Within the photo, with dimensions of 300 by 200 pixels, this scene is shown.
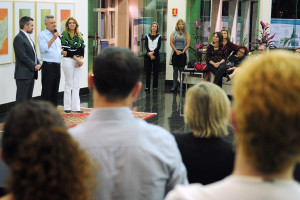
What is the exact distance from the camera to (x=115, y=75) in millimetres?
1960

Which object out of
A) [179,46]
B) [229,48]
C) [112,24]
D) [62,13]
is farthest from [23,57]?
[112,24]

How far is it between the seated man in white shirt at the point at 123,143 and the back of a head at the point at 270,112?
66 cm

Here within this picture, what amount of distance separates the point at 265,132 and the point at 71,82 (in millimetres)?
8714

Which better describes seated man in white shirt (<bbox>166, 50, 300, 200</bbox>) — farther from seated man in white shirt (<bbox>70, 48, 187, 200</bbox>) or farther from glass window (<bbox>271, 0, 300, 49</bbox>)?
glass window (<bbox>271, 0, 300, 49</bbox>)

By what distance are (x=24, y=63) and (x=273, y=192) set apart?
7979 millimetres

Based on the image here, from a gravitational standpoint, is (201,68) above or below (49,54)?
below

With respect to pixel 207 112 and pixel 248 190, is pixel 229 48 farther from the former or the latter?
pixel 248 190

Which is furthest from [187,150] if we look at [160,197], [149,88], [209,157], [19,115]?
[149,88]

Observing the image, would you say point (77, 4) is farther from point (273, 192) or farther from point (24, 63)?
point (273, 192)

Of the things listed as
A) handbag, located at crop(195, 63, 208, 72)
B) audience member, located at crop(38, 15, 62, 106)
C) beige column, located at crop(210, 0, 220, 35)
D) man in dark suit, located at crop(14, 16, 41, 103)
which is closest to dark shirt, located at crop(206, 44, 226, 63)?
handbag, located at crop(195, 63, 208, 72)

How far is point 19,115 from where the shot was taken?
1.65 m

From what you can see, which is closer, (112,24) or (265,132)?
(265,132)

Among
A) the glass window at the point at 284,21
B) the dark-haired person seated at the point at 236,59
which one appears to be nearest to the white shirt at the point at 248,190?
the dark-haired person seated at the point at 236,59

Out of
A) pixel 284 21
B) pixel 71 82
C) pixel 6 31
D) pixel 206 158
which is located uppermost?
pixel 284 21
